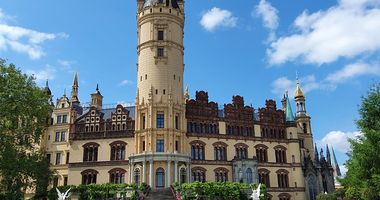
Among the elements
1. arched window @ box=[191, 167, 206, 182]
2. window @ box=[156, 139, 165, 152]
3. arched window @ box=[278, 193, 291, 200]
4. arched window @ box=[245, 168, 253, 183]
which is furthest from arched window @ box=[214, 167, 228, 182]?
arched window @ box=[278, 193, 291, 200]

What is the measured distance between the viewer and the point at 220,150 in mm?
64875

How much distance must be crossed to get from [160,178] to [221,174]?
36.6 ft

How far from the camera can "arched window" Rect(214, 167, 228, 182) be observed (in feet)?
209

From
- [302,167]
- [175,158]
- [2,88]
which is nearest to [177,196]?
[175,158]

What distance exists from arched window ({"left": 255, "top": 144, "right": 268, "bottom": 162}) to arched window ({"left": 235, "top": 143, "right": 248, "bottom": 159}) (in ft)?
6.99

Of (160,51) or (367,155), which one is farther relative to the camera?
(160,51)

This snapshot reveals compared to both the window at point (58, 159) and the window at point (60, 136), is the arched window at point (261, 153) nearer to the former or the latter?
the window at point (60, 136)

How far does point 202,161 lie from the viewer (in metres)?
63.0

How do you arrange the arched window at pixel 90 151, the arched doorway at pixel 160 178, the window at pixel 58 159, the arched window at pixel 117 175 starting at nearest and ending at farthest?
the arched doorway at pixel 160 178 → the arched window at pixel 117 175 → the arched window at pixel 90 151 → the window at pixel 58 159

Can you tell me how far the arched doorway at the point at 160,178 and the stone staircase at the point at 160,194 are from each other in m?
2.94

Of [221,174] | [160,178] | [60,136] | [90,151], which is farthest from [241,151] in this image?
[60,136]

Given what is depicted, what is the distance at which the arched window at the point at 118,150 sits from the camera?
202 feet

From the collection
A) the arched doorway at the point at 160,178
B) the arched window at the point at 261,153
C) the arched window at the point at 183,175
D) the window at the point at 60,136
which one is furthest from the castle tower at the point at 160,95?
the arched window at the point at 261,153

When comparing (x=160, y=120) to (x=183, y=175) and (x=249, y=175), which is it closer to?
(x=183, y=175)
